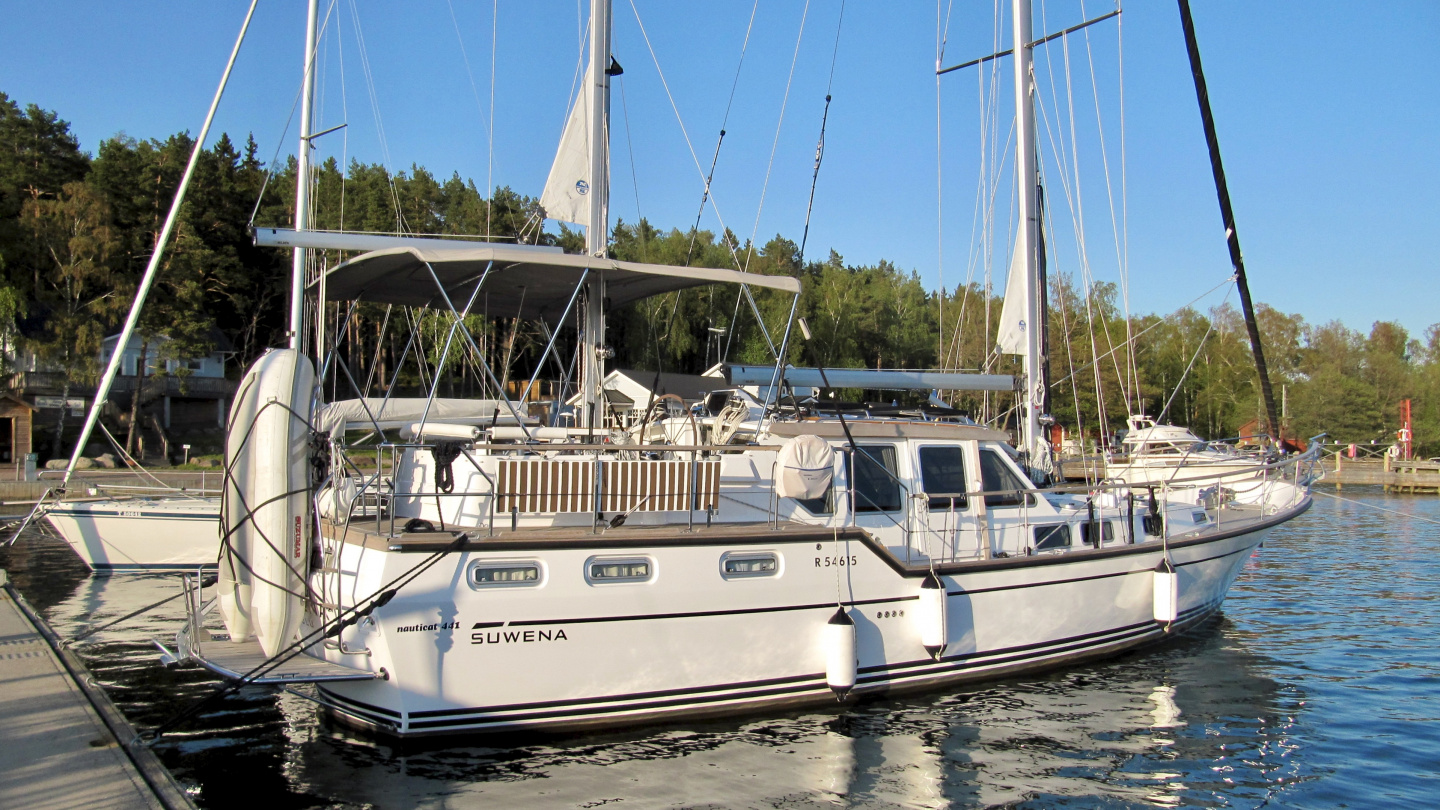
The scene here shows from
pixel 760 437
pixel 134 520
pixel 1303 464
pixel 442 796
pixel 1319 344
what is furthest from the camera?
pixel 1319 344

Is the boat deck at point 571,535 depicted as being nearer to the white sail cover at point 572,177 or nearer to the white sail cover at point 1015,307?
the white sail cover at point 572,177

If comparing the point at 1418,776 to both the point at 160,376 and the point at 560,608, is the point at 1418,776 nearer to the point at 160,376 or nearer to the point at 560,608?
the point at 560,608

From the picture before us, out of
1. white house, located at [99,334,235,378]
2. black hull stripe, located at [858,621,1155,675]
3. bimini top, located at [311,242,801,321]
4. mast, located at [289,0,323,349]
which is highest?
mast, located at [289,0,323,349]

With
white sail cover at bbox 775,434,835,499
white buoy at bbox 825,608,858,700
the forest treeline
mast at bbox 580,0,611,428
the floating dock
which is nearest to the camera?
white buoy at bbox 825,608,858,700

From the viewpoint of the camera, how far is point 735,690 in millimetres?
7996

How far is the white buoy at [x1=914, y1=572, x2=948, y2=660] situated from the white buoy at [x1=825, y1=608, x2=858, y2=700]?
34.6 inches

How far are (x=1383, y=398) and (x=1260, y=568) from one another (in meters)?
49.8

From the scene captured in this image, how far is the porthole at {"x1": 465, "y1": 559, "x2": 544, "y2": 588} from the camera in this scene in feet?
23.4

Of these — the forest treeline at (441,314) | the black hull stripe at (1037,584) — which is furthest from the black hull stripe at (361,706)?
the forest treeline at (441,314)

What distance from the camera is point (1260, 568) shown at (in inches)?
755

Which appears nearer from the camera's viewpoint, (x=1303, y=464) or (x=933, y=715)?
(x=933, y=715)

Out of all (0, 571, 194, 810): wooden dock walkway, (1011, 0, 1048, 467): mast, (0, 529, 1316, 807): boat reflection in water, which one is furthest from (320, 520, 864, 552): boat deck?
(1011, 0, 1048, 467): mast

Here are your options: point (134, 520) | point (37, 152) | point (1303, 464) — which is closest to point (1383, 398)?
point (1303, 464)

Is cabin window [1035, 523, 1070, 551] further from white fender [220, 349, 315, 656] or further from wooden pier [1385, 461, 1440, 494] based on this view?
wooden pier [1385, 461, 1440, 494]
